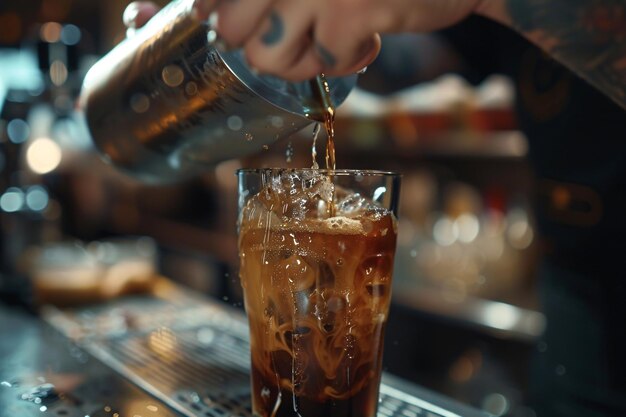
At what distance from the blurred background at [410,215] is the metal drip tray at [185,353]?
8 centimetres

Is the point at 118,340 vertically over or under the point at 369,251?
under

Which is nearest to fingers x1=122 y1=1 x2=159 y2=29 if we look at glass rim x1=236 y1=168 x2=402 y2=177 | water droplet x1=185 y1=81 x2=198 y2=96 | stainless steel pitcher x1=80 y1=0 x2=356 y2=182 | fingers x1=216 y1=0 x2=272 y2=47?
stainless steel pitcher x1=80 y1=0 x2=356 y2=182

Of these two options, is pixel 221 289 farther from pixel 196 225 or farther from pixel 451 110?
pixel 451 110

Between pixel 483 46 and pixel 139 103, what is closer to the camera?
pixel 139 103

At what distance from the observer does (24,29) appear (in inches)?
141

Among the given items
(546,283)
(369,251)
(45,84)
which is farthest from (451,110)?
(369,251)

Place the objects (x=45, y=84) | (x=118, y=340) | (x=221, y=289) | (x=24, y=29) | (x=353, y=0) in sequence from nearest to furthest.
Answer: (x=353, y=0) → (x=118, y=340) → (x=45, y=84) → (x=221, y=289) → (x=24, y=29)

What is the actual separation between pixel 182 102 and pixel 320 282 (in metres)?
0.31

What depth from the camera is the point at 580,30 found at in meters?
0.69

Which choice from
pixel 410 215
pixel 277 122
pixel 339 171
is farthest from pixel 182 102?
pixel 410 215

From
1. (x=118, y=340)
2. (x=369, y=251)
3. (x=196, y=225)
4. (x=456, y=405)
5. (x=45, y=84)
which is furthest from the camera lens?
(x=196, y=225)

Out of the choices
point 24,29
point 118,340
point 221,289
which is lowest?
point 221,289

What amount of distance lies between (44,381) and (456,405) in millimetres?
567

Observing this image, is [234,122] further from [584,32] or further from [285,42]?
[584,32]
